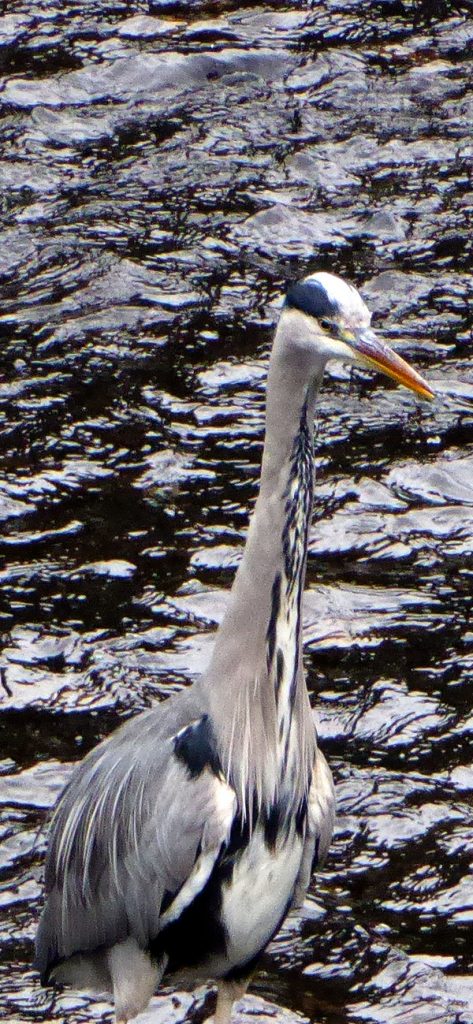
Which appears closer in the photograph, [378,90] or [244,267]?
[244,267]

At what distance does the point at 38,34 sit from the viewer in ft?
32.3

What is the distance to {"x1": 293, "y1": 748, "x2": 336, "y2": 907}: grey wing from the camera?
15.1ft

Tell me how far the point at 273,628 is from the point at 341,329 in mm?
761

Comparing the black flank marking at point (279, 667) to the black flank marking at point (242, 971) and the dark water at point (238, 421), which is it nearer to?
the black flank marking at point (242, 971)

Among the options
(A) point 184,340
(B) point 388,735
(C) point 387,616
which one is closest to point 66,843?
(B) point 388,735

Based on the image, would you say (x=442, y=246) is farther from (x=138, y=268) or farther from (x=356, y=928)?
(x=356, y=928)

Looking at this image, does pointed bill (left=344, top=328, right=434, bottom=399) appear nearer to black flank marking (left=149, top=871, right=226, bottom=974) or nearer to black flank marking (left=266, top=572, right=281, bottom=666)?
black flank marking (left=266, top=572, right=281, bottom=666)

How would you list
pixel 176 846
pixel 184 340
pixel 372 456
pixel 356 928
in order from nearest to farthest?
pixel 176 846 < pixel 356 928 < pixel 372 456 < pixel 184 340

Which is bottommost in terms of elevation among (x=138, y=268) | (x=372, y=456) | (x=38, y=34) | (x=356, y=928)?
(x=356, y=928)

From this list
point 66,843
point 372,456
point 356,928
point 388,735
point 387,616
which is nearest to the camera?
point 66,843

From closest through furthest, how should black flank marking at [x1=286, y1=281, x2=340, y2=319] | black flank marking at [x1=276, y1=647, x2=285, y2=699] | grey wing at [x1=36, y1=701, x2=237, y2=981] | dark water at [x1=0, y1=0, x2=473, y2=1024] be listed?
black flank marking at [x1=286, y1=281, x2=340, y2=319] → grey wing at [x1=36, y1=701, x2=237, y2=981] → black flank marking at [x1=276, y1=647, x2=285, y2=699] → dark water at [x1=0, y1=0, x2=473, y2=1024]

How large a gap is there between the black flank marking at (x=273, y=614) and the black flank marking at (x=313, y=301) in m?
0.64

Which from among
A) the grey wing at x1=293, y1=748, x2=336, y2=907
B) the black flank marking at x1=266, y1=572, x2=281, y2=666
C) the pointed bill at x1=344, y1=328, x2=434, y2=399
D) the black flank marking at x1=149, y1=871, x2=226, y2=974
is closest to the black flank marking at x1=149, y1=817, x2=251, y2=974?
A: the black flank marking at x1=149, y1=871, x2=226, y2=974

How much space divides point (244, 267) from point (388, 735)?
3014 mm
